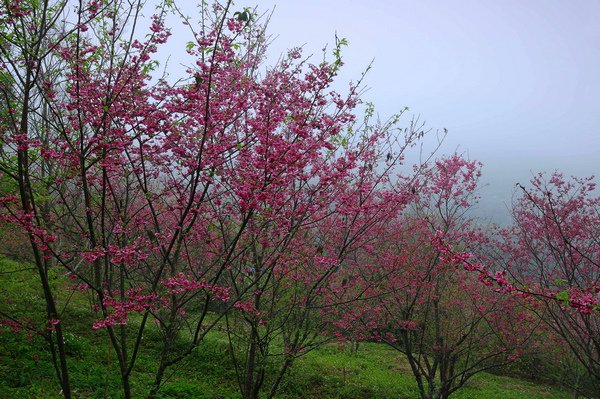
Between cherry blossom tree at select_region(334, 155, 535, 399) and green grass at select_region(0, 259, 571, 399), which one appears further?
cherry blossom tree at select_region(334, 155, 535, 399)

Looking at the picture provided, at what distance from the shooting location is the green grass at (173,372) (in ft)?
26.1

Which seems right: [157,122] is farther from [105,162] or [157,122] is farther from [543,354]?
[543,354]

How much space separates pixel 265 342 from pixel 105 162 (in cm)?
379

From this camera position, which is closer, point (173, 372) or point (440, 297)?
point (173, 372)

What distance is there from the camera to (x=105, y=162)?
13.2 feet

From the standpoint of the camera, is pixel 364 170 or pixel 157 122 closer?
pixel 157 122

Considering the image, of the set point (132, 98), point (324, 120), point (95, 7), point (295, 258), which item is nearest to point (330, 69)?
point (324, 120)

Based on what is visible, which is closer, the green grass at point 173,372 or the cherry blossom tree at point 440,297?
the green grass at point 173,372

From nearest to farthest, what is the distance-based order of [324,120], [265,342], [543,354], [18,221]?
[18,221] → [324,120] → [265,342] → [543,354]

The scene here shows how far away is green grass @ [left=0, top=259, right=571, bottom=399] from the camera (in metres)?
7.96

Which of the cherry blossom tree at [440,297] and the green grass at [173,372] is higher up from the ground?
the cherry blossom tree at [440,297]

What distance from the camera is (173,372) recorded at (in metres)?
4.62

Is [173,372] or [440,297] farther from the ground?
[440,297]

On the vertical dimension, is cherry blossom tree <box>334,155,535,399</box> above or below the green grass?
above
